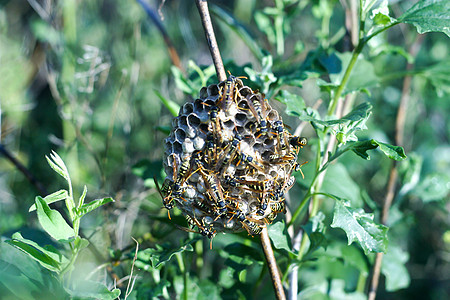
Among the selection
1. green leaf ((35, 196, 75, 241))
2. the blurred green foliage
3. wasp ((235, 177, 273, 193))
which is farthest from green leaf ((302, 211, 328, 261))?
green leaf ((35, 196, 75, 241))

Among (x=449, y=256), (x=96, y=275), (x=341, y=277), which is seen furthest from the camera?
(x=449, y=256)

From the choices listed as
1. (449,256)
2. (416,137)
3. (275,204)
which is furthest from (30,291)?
(416,137)

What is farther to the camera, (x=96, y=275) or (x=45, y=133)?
(x=45, y=133)

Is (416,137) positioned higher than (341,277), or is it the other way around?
(416,137)

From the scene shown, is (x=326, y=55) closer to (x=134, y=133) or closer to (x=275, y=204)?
(x=275, y=204)

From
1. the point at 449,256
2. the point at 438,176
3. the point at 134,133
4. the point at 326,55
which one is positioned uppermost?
the point at 326,55

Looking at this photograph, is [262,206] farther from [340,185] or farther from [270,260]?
[340,185]
